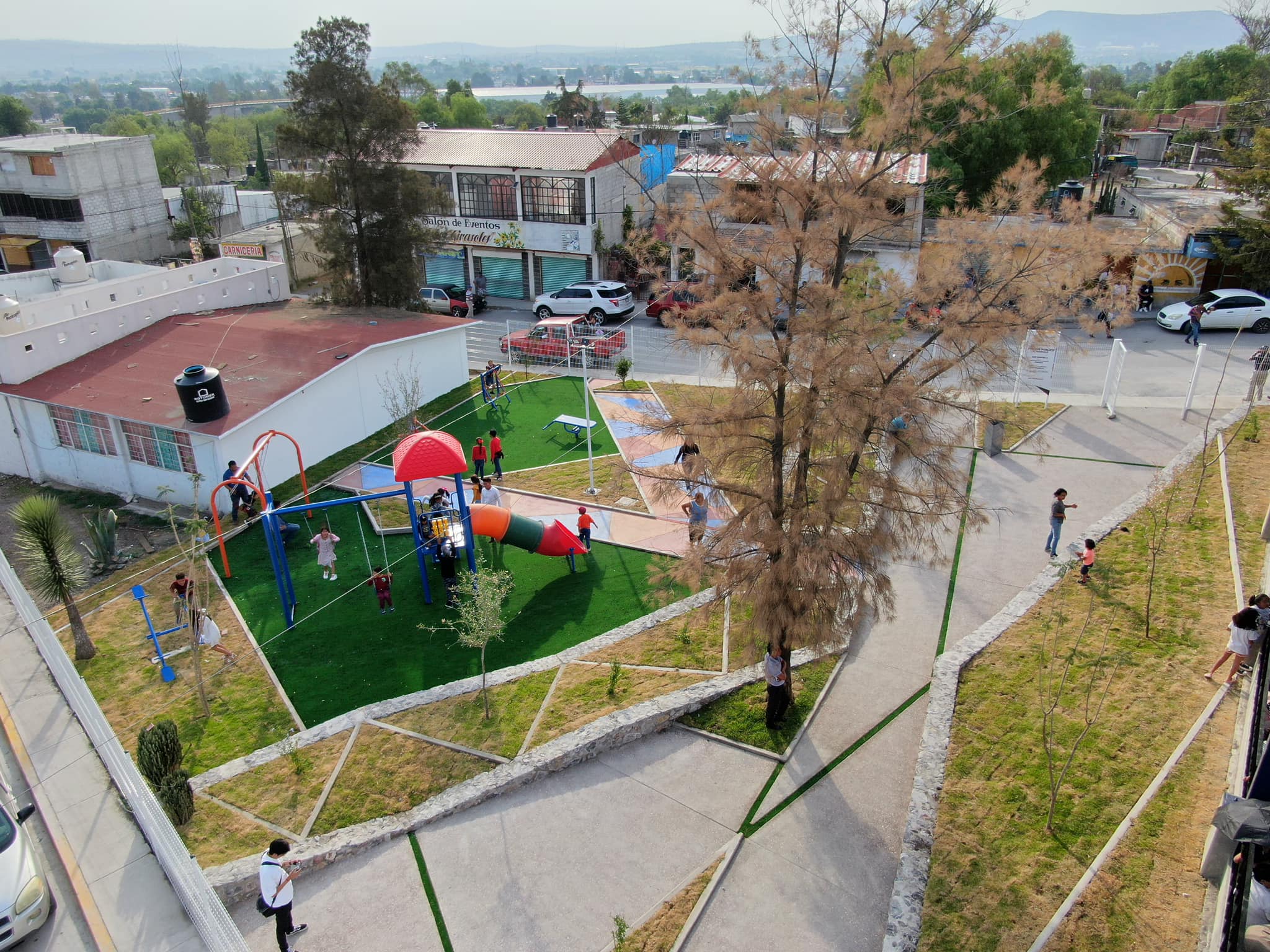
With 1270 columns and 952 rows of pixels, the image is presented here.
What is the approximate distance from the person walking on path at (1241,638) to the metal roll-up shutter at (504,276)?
33.0 m

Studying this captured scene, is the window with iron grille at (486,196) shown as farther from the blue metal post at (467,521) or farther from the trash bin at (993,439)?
the blue metal post at (467,521)

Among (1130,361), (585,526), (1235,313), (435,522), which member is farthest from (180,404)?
(1235,313)

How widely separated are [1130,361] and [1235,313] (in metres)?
A: 5.06

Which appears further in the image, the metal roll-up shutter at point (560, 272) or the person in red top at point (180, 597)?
the metal roll-up shutter at point (560, 272)

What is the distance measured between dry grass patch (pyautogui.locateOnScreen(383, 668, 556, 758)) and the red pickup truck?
17.0 meters

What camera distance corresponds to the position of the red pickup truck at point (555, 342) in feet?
96.0

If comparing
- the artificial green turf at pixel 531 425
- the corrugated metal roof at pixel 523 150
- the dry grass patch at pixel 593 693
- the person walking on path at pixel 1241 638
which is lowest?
the dry grass patch at pixel 593 693

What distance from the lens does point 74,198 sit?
1780 inches

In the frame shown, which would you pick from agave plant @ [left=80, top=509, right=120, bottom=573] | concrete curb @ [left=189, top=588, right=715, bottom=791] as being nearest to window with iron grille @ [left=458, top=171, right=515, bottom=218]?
agave plant @ [left=80, top=509, right=120, bottom=573]

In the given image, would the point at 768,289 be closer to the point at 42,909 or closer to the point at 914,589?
the point at 914,589

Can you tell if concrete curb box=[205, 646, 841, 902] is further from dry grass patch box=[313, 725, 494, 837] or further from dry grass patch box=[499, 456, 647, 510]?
dry grass patch box=[499, 456, 647, 510]

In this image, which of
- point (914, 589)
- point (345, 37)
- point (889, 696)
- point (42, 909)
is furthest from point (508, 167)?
point (42, 909)

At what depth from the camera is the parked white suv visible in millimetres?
34156

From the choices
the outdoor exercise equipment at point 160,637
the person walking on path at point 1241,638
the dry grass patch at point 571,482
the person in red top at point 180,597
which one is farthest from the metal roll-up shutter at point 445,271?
the person walking on path at point 1241,638
